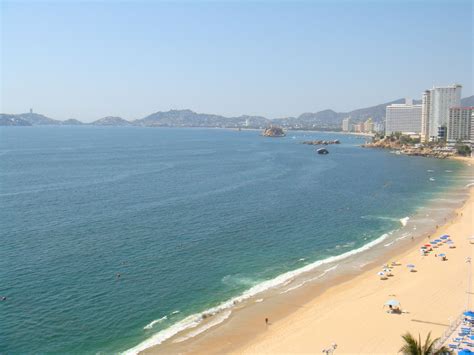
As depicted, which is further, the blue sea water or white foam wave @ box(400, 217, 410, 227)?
white foam wave @ box(400, 217, 410, 227)

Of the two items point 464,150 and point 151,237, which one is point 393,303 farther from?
point 464,150

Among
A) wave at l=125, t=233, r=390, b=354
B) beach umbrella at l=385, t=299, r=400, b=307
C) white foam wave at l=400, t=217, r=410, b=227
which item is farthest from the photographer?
white foam wave at l=400, t=217, r=410, b=227

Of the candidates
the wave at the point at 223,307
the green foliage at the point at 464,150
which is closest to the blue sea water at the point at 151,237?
the wave at the point at 223,307

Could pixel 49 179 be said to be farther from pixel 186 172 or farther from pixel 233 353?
pixel 233 353

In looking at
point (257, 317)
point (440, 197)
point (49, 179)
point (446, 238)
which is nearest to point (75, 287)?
point (257, 317)

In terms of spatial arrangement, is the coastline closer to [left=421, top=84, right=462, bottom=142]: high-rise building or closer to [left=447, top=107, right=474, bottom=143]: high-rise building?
[left=447, top=107, right=474, bottom=143]: high-rise building

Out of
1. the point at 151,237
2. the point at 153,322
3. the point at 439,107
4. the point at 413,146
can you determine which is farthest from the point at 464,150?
the point at 153,322

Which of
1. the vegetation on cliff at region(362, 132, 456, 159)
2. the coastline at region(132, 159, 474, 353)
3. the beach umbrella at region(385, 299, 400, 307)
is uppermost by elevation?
the vegetation on cliff at region(362, 132, 456, 159)

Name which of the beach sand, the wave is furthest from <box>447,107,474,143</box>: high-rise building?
the wave
